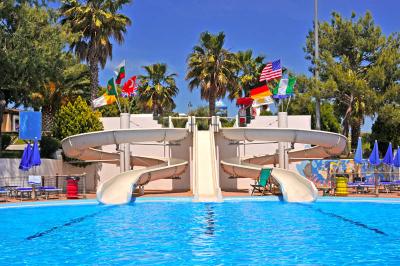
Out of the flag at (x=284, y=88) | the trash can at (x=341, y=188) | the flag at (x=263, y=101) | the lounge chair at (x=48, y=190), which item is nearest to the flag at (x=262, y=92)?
the flag at (x=263, y=101)

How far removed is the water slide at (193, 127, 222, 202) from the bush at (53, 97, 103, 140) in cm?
639

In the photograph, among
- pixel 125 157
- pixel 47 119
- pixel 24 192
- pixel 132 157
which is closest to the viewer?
pixel 24 192

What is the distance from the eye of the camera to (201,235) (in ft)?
38.7

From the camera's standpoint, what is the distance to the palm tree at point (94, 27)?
114 ft

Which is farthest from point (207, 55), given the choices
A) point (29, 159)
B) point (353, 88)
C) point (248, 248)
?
point (248, 248)

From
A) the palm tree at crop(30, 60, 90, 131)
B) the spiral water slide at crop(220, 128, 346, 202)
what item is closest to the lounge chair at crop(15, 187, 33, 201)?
the spiral water slide at crop(220, 128, 346, 202)

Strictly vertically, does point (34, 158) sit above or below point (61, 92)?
below

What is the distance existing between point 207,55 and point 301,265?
34.1 metres

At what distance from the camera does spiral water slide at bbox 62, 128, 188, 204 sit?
810 inches

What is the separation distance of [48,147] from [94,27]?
9554mm

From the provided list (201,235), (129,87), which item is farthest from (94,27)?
(201,235)

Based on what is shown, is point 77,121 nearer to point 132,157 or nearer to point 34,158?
point 132,157

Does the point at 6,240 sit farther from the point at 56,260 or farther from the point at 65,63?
the point at 65,63

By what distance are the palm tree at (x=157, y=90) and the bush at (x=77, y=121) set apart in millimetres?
23467
